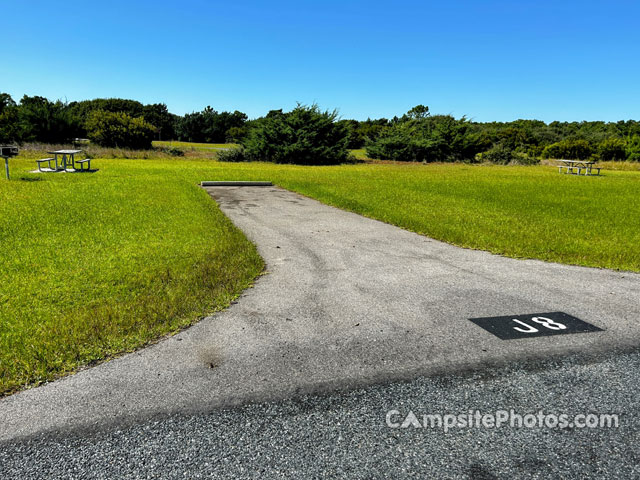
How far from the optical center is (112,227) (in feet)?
28.4

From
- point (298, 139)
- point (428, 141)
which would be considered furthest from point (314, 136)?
point (428, 141)

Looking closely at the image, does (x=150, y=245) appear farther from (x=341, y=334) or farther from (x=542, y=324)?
(x=542, y=324)

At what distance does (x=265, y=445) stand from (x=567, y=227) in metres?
9.60

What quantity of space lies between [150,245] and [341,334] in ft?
15.5

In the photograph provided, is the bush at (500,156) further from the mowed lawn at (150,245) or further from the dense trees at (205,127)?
the dense trees at (205,127)

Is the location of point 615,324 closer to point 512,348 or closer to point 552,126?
point 512,348

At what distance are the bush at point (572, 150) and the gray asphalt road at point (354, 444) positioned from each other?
51.8 meters

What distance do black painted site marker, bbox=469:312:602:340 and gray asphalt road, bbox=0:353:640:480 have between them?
3.16 ft

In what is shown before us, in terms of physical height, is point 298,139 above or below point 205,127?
below

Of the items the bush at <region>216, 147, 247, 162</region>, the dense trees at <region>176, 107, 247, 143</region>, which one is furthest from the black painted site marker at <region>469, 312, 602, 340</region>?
the dense trees at <region>176, 107, 247, 143</region>

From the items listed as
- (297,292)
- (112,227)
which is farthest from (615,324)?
(112,227)

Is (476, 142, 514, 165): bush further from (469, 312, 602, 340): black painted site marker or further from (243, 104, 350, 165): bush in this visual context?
(469, 312, 602, 340): black painted site marker

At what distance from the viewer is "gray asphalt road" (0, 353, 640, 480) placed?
221 cm

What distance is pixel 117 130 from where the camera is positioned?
3862 centimetres
